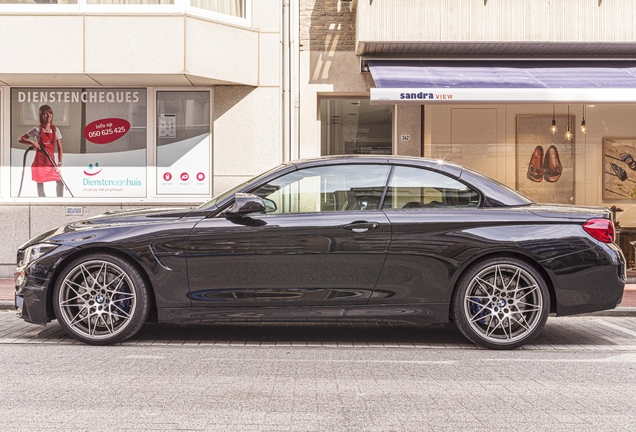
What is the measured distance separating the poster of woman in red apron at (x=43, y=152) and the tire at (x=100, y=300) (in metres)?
6.33

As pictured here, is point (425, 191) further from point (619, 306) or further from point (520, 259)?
point (619, 306)

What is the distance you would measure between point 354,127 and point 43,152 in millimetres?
5438

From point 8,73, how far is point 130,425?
879cm

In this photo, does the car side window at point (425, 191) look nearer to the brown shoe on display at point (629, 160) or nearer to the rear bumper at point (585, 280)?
the rear bumper at point (585, 280)

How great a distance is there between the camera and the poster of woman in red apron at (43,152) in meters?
11.8

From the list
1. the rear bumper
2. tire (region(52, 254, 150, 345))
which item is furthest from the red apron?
the rear bumper

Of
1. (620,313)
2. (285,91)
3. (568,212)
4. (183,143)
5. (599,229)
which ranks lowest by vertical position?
(620,313)

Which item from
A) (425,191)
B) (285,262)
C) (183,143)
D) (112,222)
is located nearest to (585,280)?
(425,191)

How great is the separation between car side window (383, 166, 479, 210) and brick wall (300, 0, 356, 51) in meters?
6.59

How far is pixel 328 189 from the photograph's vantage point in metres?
6.23

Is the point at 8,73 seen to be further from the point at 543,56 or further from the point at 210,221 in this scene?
the point at 543,56

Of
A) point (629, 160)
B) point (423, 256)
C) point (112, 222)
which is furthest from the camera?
point (629, 160)

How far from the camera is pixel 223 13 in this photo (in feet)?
38.2

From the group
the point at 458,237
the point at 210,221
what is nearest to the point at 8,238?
the point at 210,221
